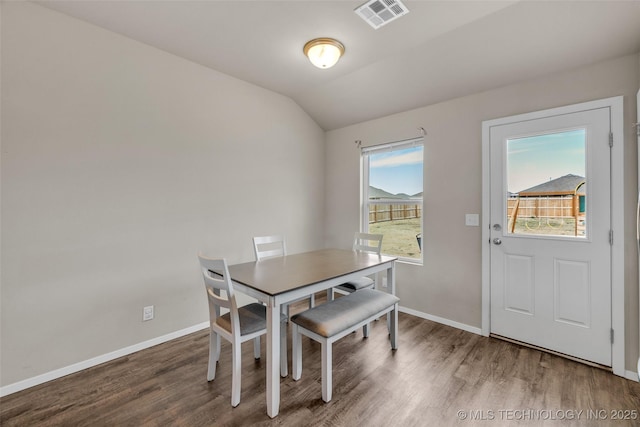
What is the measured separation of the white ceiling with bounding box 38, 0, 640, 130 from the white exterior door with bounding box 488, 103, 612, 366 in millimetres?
503

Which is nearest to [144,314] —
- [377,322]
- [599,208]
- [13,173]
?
[13,173]

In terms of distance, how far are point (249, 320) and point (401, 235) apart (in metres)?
2.19

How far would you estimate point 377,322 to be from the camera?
298cm

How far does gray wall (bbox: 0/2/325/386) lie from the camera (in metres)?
1.90

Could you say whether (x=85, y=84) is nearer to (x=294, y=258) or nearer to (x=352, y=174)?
(x=294, y=258)

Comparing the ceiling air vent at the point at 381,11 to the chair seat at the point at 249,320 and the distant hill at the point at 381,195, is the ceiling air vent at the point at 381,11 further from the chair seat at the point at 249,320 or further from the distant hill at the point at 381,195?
the chair seat at the point at 249,320

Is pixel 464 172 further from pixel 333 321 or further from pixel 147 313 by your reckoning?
pixel 147 313

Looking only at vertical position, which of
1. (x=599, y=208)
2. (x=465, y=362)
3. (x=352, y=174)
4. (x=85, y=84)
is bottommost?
(x=465, y=362)

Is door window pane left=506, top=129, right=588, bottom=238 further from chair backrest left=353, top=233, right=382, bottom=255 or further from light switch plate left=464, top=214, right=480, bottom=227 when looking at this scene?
chair backrest left=353, top=233, right=382, bottom=255

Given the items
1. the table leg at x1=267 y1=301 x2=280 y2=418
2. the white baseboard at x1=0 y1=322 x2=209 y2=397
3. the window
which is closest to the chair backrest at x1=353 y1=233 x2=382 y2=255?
the window

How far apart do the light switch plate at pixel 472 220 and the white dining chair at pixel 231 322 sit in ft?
6.56

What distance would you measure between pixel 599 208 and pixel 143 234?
3.64 meters

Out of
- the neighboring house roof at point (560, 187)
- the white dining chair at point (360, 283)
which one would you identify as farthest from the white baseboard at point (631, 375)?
the white dining chair at point (360, 283)

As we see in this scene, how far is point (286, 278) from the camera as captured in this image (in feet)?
6.18
